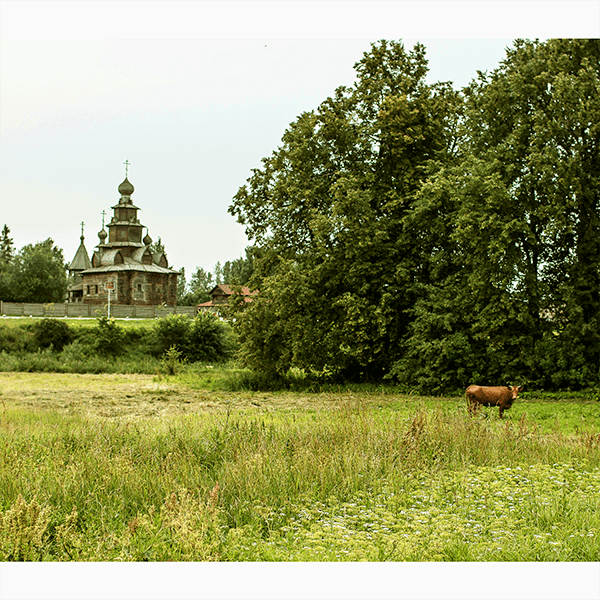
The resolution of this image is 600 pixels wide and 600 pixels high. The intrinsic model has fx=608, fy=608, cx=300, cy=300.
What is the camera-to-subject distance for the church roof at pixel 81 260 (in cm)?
3003

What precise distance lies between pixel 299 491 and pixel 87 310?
22450 millimetres

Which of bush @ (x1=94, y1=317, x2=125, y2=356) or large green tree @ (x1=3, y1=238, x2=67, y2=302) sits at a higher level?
large green tree @ (x1=3, y1=238, x2=67, y2=302)

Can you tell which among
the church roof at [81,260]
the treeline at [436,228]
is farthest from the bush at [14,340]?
the treeline at [436,228]

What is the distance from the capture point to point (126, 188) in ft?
111

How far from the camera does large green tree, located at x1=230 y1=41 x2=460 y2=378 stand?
59.1ft

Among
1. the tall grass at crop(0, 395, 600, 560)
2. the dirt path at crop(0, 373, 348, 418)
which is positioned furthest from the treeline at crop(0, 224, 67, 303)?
the tall grass at crop(0, 395, 600, 560)

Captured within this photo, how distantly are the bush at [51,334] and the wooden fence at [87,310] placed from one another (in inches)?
46.7

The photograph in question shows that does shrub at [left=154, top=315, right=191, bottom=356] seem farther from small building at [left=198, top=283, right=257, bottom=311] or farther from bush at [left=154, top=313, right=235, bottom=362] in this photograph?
small building at [left=198, top=283, right=257, bottom=311]

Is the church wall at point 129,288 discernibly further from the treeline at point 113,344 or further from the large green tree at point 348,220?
the large green tree at point 348,220

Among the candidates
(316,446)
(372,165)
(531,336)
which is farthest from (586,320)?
(316,446)

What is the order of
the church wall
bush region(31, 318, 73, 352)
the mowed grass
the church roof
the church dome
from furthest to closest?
the church dome < the church roof < the church wall < bush region(31, 318, 73, 352) < the mowed grass

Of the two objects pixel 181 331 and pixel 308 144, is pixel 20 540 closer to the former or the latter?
pixel 308 144

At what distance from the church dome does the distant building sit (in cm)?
98

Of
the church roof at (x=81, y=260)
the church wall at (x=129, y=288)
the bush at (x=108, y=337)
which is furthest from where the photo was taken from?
the church roof at (x=81, y=260)
